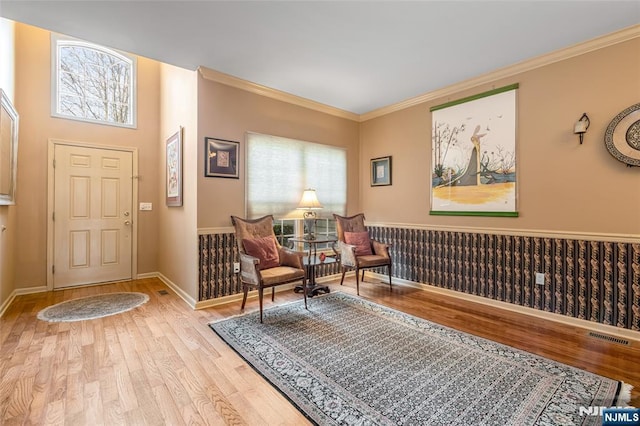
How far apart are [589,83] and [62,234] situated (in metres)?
6.55

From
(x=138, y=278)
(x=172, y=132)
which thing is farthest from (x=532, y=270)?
(x=138, y=278)

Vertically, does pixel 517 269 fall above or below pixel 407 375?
above

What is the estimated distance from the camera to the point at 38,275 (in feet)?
12.7

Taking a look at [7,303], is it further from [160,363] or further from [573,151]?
[573,151]

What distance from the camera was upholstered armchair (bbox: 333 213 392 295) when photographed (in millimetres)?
3871

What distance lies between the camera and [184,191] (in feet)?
12.1

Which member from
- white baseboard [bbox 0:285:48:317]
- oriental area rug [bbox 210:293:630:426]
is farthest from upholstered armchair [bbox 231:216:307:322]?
white baseboard [bbox 0:285:48:317]

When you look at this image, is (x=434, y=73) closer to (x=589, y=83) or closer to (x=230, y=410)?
(x=589, y=83)

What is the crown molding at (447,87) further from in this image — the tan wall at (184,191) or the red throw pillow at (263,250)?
the red throw pillow at (263,250)

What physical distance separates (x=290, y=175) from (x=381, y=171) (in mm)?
1529

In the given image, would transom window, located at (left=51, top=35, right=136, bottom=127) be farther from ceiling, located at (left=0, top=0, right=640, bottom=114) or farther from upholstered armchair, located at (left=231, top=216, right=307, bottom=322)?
upholstered armchair, located at (left=231, top=216, right=307, bottom=322)

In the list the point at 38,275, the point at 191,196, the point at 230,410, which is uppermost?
the point at 191,196

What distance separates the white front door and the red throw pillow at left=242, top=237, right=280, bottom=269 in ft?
8.28

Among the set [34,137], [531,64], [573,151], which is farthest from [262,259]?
[531,64]
